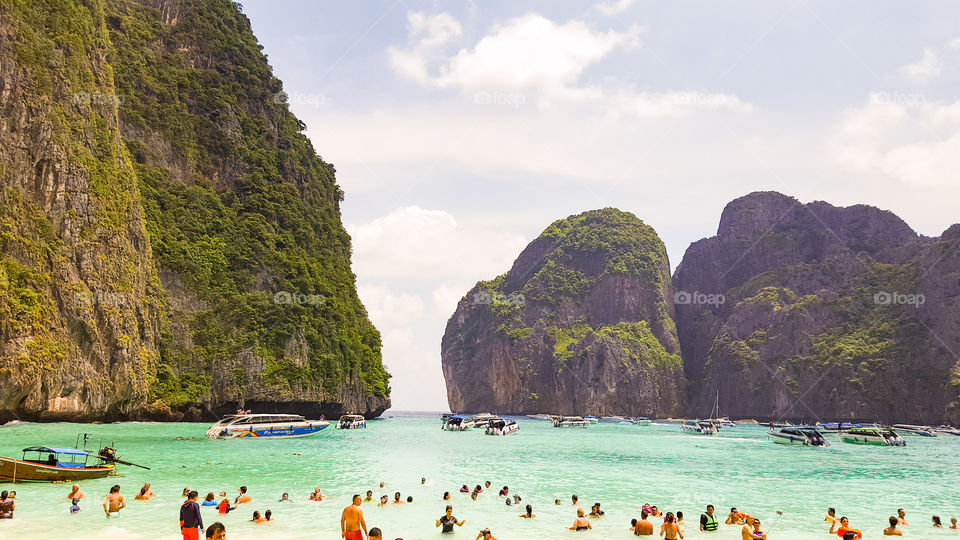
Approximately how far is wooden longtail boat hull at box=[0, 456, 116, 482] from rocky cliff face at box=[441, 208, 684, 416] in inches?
5663

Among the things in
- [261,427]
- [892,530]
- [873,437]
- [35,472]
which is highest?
[35,472]

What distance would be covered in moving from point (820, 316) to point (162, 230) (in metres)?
142

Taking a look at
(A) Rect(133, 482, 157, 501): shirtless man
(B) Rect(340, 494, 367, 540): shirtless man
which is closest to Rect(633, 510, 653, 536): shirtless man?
(B) Rect(340, 494, 367, 540): shirtless man

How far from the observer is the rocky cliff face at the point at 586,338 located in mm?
161375

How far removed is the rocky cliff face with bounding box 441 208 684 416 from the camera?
161m

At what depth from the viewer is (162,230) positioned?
72.4 metres

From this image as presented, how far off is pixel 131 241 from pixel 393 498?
49.5 m

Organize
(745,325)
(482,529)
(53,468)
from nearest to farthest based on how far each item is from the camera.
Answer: (482,529) → (53,468) → (745,325)

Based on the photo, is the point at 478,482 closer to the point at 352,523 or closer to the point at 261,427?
the point at 352,523

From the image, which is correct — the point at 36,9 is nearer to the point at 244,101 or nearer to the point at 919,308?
the point at 244,101

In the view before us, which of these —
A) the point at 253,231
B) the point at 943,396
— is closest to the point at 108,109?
the point at 253,231

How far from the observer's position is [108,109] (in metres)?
63.1

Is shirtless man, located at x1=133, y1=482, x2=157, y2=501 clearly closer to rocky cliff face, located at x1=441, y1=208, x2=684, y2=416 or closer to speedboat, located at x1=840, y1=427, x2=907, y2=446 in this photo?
speedboat, located at x1=840, y1=427, x2=907, y2=446

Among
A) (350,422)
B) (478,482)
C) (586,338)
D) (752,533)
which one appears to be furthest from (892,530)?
(586,338)
